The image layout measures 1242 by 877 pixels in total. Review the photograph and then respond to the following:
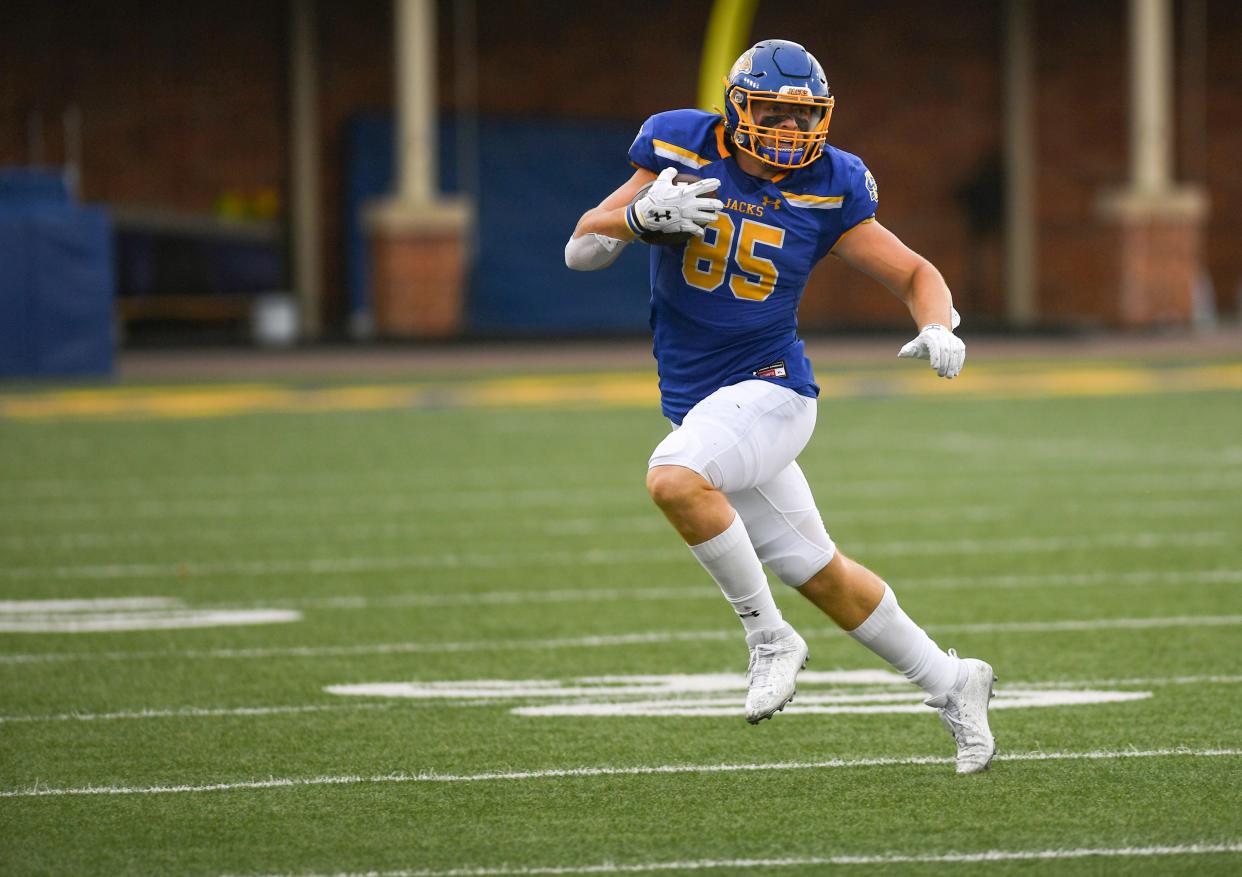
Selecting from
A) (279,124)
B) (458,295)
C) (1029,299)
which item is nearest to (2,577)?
(458,295)

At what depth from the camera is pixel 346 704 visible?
6324mm

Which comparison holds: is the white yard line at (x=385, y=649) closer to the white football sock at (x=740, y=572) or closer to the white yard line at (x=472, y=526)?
the white football sock at (x=740, y=572)

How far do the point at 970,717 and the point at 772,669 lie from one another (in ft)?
1.62

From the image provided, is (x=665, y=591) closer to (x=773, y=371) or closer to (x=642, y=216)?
(x=773, y=371)

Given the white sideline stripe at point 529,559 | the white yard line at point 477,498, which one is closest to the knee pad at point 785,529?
the white sideline stripe at point 529,559

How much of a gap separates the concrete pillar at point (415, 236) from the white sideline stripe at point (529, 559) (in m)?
14.8

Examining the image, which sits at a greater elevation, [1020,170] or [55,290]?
[1020,170]


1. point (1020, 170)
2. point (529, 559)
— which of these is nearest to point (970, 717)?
point (529, 559)

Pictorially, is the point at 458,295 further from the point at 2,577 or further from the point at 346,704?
the point at 346,704

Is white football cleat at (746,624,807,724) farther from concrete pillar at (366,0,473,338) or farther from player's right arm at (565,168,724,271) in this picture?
concrete pillar at (366,0,473,338)

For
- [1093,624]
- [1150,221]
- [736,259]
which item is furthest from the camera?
[1150,221]

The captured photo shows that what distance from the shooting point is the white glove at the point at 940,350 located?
200 inches

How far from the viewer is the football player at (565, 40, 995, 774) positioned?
518cm

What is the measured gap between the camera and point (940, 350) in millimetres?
5070
